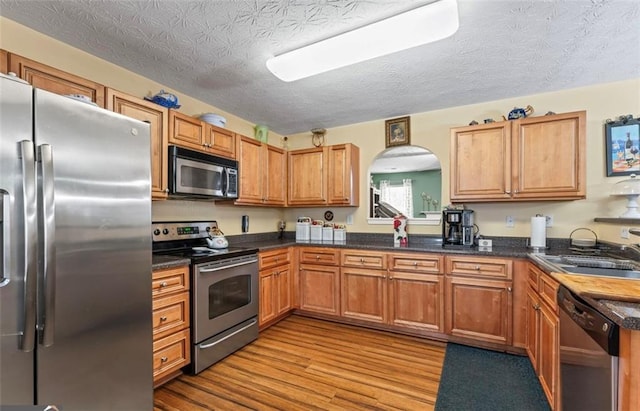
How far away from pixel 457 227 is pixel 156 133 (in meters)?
3.02

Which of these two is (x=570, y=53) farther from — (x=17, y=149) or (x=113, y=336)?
(x=113, y=336)

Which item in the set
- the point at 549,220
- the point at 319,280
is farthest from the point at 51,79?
the point at 549,220

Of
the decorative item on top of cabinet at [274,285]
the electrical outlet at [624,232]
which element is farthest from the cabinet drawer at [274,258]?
the electrical outlet at [624,232]

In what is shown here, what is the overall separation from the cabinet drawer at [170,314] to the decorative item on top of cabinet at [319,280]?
148 cm

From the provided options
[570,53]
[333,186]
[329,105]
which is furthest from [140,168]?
[570,53]

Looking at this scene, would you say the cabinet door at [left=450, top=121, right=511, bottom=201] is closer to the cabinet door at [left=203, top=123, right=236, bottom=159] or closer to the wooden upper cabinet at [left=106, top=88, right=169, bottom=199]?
the cabinet door at [left=203, top=123, right=236, bottom=159]

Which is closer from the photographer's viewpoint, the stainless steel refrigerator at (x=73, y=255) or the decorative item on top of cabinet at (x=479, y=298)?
the stainless steel refrigerator at (x=73, y=255)

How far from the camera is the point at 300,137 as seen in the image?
422cm

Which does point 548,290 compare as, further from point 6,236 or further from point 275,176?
point 275,176

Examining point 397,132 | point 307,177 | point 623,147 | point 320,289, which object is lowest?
point 320,289

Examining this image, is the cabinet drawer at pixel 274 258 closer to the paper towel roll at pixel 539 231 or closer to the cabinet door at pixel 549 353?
the cabinet door at pixel 549 353

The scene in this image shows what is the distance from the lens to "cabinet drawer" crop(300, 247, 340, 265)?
3.24 metres

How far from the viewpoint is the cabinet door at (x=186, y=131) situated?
2.44 meters

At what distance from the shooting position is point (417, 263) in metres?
2.84
